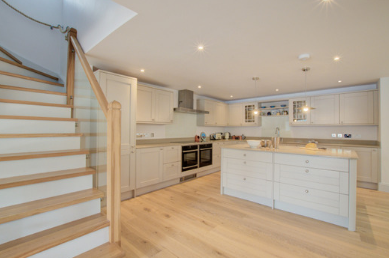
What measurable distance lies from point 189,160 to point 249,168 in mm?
1749

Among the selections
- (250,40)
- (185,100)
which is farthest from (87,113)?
(185,100)

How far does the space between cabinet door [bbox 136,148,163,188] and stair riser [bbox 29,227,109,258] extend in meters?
1.93

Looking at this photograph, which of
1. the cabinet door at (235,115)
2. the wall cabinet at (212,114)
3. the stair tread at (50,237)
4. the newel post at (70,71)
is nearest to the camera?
the stair tread at (50,237)

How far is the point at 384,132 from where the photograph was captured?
371cm

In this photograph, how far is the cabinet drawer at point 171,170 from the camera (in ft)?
12.7

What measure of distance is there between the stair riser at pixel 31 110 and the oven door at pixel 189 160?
101 inches

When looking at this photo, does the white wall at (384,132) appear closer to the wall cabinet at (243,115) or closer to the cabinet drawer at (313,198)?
the cabinet drawer at (313,198)

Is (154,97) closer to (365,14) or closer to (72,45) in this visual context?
(72,45)

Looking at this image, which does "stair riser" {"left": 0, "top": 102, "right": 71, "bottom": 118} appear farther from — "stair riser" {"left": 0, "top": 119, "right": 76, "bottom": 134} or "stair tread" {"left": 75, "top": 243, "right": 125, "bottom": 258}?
"stair tread" {"left": 75, "top": 243, "right": 125, "bottom": 258}

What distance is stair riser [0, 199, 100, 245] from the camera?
50.1 inches

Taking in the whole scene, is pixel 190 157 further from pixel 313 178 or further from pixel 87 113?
pixel 87 113

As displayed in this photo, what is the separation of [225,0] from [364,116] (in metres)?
4.58

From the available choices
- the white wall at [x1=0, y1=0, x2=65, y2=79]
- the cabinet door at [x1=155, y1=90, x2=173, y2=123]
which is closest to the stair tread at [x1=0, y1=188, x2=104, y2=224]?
the cabinet door at [x1=155, y1=90, x2=173, y2=123]

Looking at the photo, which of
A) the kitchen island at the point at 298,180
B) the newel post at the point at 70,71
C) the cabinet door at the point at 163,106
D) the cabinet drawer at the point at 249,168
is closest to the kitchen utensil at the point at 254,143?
the kitchen island at the point at 298,180
